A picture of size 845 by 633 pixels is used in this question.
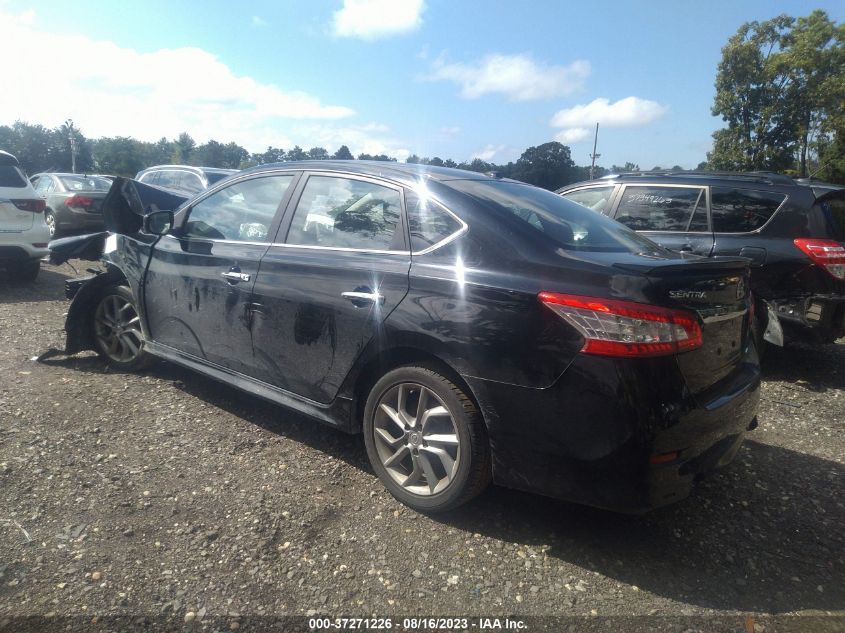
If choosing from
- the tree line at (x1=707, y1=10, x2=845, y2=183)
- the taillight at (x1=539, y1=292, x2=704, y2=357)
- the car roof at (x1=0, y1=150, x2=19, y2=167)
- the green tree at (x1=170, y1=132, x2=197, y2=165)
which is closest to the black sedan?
the taillight at (x1=539, y1=292, x2=704, y2=357)

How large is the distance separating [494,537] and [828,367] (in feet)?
14.9

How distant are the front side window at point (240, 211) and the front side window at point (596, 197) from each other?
339 centimetres

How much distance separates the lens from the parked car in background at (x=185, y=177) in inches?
432

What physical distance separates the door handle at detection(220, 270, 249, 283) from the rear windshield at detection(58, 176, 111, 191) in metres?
11.2

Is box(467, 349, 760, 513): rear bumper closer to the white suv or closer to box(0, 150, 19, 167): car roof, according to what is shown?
the white suv

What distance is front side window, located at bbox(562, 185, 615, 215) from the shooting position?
6.15 m

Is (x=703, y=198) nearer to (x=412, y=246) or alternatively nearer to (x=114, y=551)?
(x=412, y=246)

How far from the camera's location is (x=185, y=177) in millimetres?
11391

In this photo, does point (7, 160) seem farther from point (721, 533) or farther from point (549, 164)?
point (721, 533)

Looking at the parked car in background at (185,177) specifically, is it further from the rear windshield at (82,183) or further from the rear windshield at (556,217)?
the rear windshield at (556,217)

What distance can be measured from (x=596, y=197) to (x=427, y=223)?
3.86 m

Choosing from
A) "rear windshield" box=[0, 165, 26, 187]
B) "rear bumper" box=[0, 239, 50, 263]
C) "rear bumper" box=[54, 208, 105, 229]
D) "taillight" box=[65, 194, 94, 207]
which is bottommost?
"rear bumper" box=[0, 239, 50, 263]

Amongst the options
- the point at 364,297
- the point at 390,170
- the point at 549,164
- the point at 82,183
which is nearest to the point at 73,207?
the point at 82,183

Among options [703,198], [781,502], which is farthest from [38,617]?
[703,198]
